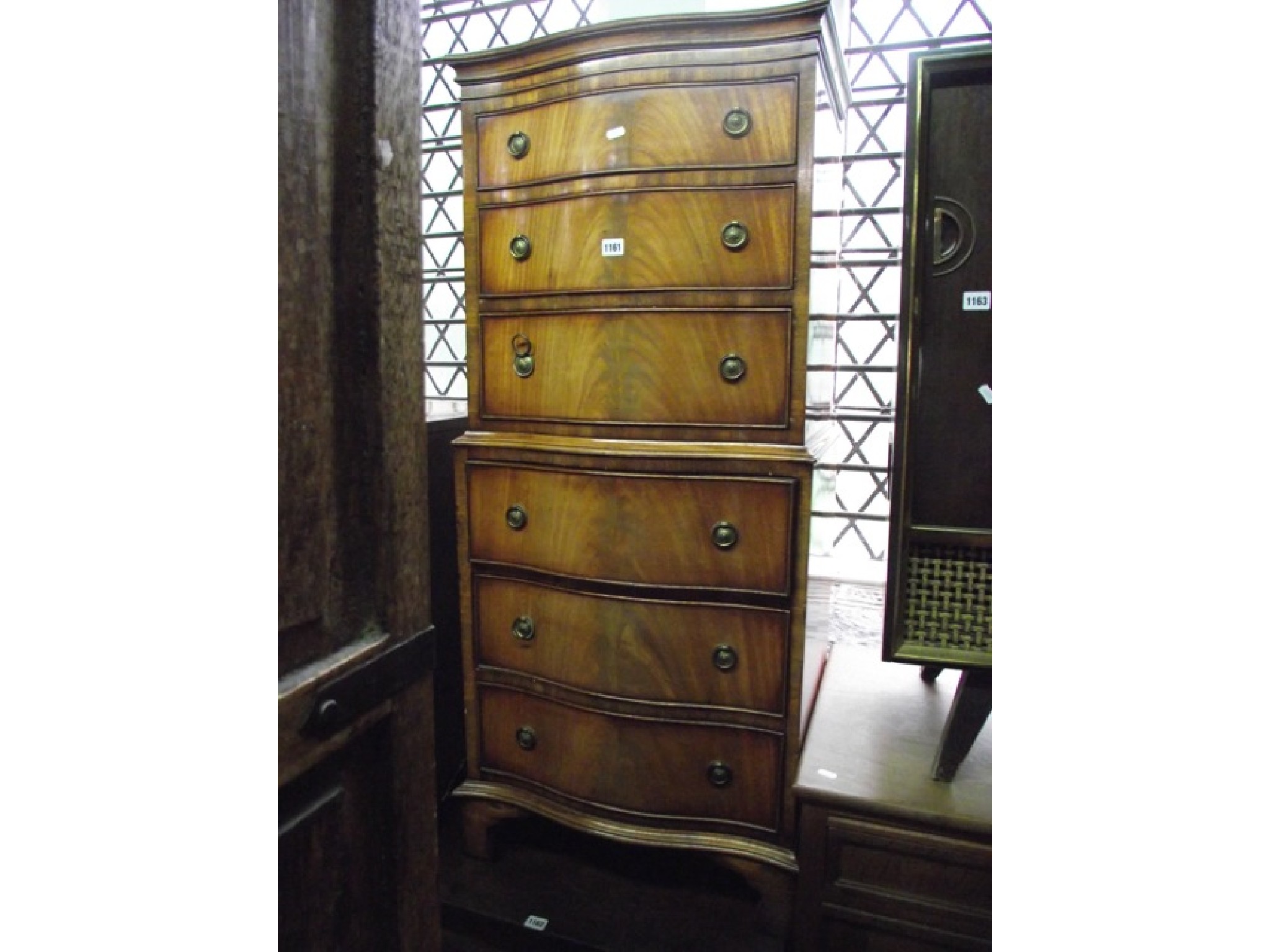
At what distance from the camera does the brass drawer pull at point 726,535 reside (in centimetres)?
100

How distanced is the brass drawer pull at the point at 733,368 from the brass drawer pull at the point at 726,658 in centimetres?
37

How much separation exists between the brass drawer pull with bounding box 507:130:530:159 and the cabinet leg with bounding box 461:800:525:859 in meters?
1.00

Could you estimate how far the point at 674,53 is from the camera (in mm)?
955

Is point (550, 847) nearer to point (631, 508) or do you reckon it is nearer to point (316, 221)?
point (631, 508)

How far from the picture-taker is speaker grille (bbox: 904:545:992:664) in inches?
35.2

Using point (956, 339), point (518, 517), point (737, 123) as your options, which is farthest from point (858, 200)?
point (518, 517)

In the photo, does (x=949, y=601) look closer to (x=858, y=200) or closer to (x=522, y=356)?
(x=522, y=356)

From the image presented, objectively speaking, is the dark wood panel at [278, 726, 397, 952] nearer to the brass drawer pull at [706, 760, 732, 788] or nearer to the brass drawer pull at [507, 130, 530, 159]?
the brass drawer pull at [706, 760, 732, 788]

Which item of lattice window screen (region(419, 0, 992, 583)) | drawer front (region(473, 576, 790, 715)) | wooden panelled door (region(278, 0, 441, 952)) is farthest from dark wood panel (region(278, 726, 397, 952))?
lattice window screen (region(419, 0, 992, 583))

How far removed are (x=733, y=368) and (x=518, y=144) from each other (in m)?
0.45

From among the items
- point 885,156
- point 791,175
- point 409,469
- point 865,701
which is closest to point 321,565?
point 409,469

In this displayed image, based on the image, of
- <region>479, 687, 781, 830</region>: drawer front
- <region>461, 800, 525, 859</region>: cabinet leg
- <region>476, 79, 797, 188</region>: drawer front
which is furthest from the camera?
<region>461, 800, 525, 859</region>: cabinet leg

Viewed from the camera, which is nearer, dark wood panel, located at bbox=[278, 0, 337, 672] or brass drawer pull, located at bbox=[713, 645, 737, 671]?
dark wood panel, located at bbox=[278, 0, 337, 672]

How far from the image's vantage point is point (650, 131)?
979 mm
